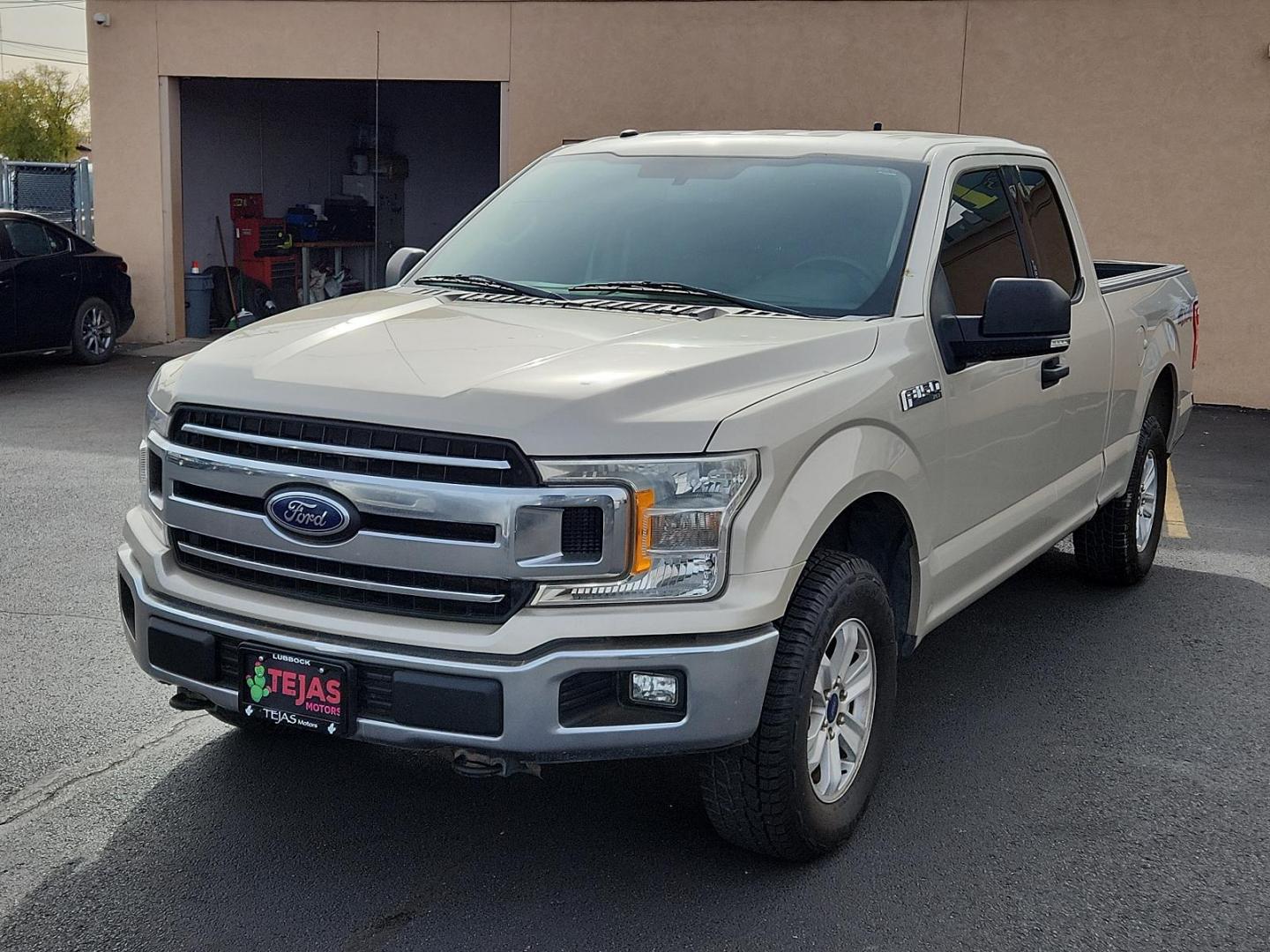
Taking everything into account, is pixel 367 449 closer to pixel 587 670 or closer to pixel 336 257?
pixel 587 670

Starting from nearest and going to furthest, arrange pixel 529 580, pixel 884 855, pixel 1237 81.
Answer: pixel 529 580 → pixel 884 855 → pixel 1237 81

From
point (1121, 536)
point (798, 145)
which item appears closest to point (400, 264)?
point (798, 145)

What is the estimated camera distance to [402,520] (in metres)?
3.25

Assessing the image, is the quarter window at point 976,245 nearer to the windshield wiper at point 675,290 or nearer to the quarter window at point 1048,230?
the quarter window at point 1048,230

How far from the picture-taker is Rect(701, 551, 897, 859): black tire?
11.3 ft

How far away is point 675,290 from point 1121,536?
307 cm

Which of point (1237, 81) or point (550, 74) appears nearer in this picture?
point (1237, 81)

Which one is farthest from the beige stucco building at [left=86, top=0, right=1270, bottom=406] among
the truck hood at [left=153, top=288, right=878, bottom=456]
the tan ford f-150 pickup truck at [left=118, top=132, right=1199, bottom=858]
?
the truck hood at [left=153, top=288, right=878, bottom=456]

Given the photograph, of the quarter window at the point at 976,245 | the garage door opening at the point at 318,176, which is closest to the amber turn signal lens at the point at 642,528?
the quarter window at the point at 976,245

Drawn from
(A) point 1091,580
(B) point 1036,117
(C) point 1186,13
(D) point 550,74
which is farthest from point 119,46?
(A) point 1091,580

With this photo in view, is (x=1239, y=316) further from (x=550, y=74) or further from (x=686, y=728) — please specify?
(x=686, y=728)

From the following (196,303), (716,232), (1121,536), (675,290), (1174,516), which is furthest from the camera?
(196,303)

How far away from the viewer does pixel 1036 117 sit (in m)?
13.1

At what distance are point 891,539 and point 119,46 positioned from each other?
565 inches
